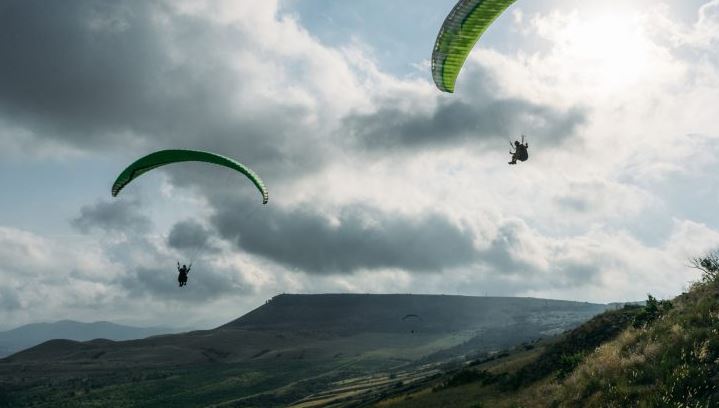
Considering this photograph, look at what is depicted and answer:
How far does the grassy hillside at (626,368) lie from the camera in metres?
12.4

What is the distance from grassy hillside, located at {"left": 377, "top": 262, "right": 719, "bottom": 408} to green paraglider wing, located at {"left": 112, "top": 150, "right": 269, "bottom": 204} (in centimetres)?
1509

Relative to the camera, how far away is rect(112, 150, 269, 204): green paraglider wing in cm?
2486

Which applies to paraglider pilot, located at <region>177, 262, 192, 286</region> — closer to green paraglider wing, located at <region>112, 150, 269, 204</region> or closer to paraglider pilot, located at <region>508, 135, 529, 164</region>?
green paraglider wing, located at <region>112, 150, 269, 204</region>

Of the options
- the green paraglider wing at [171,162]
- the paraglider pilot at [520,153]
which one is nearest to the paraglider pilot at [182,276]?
the green paraglider wing at [171,162]

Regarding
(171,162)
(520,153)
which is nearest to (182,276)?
(171,162)

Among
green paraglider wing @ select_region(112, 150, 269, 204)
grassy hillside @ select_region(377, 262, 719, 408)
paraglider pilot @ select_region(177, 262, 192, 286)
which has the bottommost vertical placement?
grassy hillside @ select_region(377, 262, 719, 408)

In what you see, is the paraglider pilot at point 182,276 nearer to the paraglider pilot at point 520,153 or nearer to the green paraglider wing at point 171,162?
the green paraglider wing at point 171,162

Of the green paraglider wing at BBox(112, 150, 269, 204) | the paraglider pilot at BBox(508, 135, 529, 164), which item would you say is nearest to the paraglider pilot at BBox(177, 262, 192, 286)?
the green paraglider wing at BBox(112, 150, 269, 204)

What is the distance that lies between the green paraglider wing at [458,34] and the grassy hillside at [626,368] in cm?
1156

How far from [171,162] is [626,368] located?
2231cm

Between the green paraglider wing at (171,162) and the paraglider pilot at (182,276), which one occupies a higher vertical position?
the green paraglider wing at (171,162)

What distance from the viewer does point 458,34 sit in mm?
16938

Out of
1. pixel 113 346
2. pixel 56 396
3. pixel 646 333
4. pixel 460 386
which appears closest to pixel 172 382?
pixel 56 396

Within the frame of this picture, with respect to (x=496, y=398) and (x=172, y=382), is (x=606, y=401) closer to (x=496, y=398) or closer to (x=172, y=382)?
(x=496, y=398)
